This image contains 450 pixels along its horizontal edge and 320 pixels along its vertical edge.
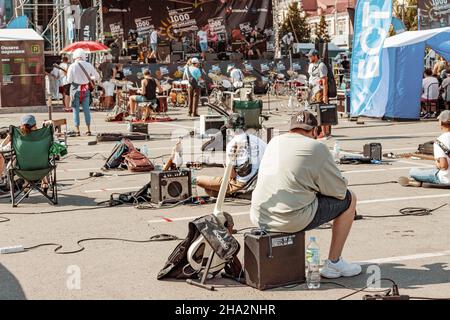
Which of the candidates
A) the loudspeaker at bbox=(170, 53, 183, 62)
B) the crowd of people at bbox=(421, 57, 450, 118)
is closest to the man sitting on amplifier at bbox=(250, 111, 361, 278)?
the crowd of people at bbox=(421, 57, 450, 118)

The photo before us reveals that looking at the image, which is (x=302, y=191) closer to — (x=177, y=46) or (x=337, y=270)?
(x=337, y=270)

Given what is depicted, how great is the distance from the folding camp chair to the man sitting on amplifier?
178 inches

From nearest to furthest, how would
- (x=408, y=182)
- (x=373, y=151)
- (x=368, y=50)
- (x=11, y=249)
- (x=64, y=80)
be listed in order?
(x=11, y=249) → (x=408, y=182) → (x=373, y=151) → (x=368, y=50) → (x=64, y=80)

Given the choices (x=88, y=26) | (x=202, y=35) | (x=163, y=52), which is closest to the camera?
(x=88, y=26)

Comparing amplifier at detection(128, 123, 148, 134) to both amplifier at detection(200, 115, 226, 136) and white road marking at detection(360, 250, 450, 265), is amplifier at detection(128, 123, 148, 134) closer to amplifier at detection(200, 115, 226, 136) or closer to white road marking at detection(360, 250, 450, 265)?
amplifier at detection(200, 115, 226, 136)

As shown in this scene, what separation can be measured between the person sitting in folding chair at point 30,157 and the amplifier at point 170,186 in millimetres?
1342

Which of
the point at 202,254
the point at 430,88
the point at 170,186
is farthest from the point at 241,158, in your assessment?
the point at 430,88

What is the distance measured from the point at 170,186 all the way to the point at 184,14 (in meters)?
30.3

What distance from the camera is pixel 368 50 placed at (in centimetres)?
2094

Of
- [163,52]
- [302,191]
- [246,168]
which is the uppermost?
[163,52]

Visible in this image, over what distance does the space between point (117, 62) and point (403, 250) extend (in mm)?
27808

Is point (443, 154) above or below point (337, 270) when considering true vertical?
above
